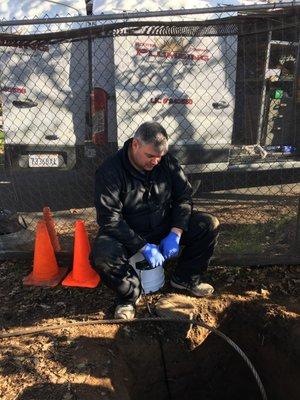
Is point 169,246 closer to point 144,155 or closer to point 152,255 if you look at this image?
point 152,255

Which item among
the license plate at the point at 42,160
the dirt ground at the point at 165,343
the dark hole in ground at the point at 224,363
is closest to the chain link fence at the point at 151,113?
the license plate at the point at 42,160

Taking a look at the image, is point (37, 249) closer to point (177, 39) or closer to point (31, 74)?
point (31, 74)

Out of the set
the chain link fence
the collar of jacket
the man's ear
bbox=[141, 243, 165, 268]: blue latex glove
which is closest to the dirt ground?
bbox=[141, 243, 165, 268]: blue latex glove

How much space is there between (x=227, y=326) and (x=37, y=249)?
5.98 ft

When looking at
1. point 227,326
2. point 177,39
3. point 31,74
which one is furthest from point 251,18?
point 31,74

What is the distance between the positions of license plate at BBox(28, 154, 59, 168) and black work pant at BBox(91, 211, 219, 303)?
2.21m

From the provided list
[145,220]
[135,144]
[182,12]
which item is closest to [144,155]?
[135,144]

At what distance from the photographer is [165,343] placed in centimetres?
341

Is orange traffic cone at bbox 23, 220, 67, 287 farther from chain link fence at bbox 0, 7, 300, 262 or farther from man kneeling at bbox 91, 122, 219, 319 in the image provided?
man kneeling at bbox 91, 122, 219, 319

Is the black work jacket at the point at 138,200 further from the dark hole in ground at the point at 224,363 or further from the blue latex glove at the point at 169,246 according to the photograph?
the dark hole in ground at the point at 224,363

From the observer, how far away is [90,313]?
3.61 metres

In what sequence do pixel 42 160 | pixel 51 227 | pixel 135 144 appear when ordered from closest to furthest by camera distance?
1. pixel 135 144
2. pixel 51 227
3. pixel 42 160

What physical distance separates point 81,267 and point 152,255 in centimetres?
92

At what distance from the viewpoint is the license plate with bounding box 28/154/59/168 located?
17.6 feet
